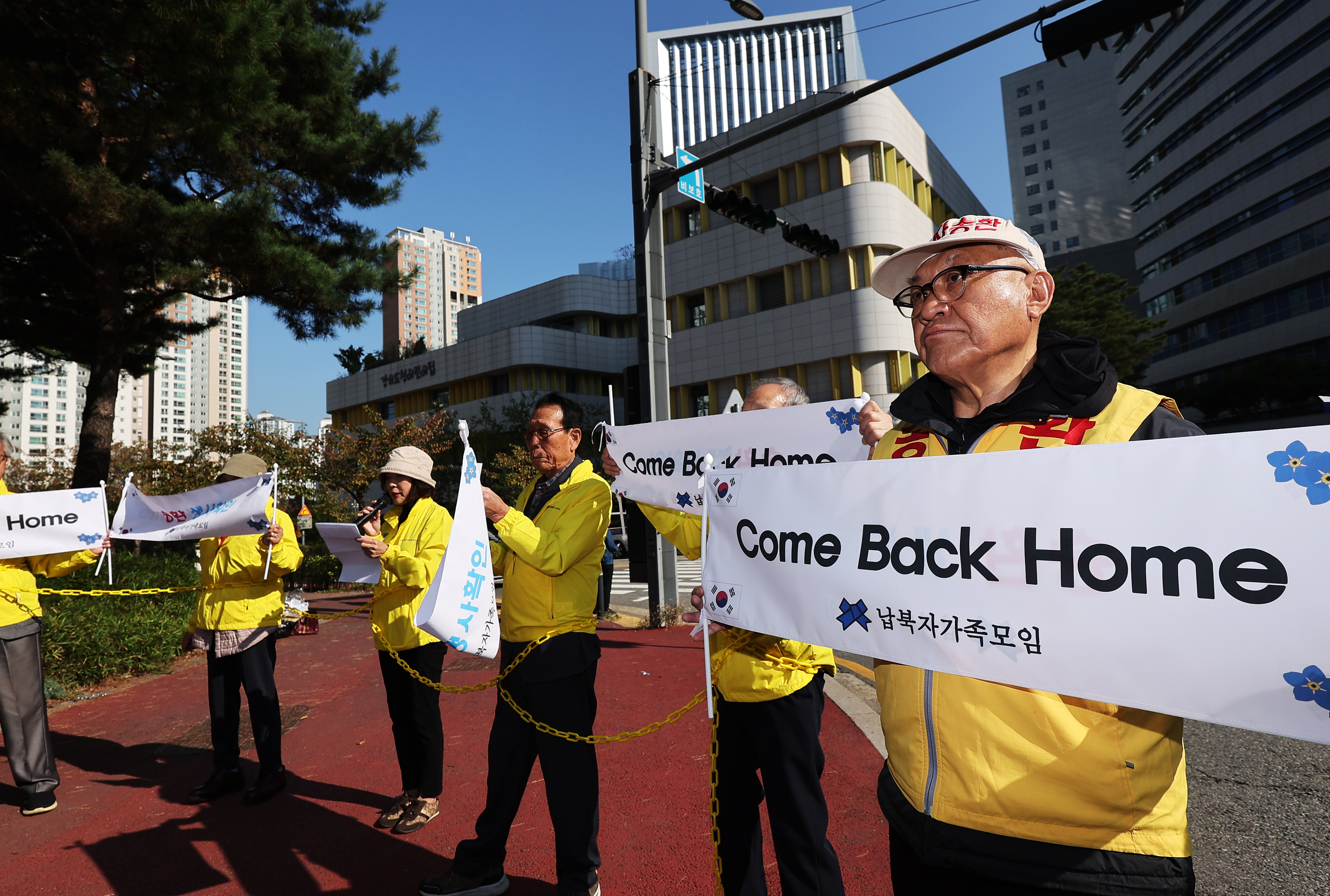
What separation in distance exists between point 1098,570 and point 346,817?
175 inches

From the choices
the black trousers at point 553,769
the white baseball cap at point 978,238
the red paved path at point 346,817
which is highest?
the white baseball cap at point 978,238

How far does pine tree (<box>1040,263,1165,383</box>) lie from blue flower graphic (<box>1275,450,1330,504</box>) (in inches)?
1098

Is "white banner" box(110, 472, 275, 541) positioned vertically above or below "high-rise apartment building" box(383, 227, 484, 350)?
below

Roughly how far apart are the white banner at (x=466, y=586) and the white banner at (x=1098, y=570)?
1.35 m

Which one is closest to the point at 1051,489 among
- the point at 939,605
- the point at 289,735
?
the point at 939,605

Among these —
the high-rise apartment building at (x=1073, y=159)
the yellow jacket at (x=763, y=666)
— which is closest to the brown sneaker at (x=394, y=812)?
the yellow jacket at (x=763, y=666)

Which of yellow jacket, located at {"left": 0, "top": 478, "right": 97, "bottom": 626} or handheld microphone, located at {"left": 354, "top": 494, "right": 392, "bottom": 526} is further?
yellow jacket, located at {"left": 0, "top": 478, "right": 97, "bottom": 626}

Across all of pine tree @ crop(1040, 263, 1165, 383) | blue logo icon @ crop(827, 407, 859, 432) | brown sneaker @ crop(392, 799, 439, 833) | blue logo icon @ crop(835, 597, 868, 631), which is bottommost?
brown sneaker @ crop(392, 799, 439, 833)

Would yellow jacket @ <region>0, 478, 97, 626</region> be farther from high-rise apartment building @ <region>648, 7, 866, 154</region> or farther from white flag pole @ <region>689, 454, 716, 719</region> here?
high-rise apartment building @ <region>648, 7, 866, 154</region>

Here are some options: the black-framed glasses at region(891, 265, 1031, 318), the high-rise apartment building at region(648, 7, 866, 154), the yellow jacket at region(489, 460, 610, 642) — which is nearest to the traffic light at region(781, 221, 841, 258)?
the yellow jacket at region(489, 460, 610, 642)

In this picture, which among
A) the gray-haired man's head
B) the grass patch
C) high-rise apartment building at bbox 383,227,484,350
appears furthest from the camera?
high-rise apartment building at bbox 383,227,484,350

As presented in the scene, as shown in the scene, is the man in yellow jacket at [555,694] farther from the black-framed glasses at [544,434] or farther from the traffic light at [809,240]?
Result: the traffic light at [809,240]

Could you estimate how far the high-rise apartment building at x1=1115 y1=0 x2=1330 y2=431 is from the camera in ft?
140

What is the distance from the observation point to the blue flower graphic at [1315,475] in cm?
133
